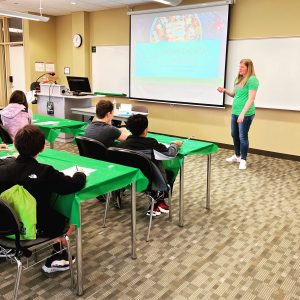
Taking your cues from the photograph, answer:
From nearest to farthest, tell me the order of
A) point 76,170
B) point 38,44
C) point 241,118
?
point 76,170 → point 241,118 → point 38,44

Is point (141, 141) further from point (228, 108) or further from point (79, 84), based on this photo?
point (79, 84)

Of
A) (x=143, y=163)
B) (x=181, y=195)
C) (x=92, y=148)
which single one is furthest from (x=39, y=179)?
(x=181, y=195)

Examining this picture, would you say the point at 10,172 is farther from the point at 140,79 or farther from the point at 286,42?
the point at 140,79

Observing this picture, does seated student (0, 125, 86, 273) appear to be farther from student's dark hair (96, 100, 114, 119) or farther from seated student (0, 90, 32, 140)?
seated student (0, 90, 32, 140)

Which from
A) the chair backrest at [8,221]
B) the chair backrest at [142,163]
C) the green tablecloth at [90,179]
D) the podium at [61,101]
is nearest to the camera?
the chair backrest at [8,221]

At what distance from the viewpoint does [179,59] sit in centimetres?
657

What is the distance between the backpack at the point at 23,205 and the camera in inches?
66.8

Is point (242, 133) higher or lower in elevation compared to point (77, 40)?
lower

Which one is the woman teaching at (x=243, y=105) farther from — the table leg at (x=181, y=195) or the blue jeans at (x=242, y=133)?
the table leg at (x=181, y=195)

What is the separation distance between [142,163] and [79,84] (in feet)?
13.6

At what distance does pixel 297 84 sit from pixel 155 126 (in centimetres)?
303

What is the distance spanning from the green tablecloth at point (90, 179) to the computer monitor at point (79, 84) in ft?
12.5

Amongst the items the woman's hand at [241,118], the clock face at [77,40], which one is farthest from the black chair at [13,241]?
the clock face at [77,40]

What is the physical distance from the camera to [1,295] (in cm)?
207
